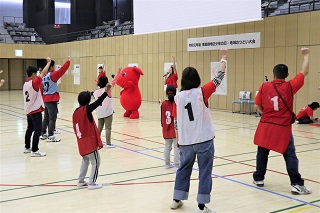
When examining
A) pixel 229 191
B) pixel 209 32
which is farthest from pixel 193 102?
pixel 209 32

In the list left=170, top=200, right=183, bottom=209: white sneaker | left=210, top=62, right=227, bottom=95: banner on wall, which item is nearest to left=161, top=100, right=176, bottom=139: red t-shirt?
left=170, top=200, right=183, bottom=209: white sneaker

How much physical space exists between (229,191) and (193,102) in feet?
5.75

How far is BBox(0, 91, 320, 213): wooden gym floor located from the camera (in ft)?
16.0

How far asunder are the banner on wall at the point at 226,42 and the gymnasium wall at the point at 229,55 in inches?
7.0

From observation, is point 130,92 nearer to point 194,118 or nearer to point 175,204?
point 175,204

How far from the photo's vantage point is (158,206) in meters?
4.85

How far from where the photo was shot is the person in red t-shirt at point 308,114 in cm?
1259

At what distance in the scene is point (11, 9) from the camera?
34062mm

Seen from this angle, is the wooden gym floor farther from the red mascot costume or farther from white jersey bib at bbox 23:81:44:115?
the red mascot costume

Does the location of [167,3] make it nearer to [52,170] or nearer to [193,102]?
[52,170]

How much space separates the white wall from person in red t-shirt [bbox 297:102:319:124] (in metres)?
27.6

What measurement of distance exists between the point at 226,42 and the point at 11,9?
24.0 meters

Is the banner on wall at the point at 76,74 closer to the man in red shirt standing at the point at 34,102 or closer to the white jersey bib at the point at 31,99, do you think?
the man in red shirt standing at the point at 34,102

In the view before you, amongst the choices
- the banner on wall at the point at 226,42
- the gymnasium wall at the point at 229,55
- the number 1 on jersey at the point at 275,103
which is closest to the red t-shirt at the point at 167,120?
the number 1 on jersey at the point at 275,103
